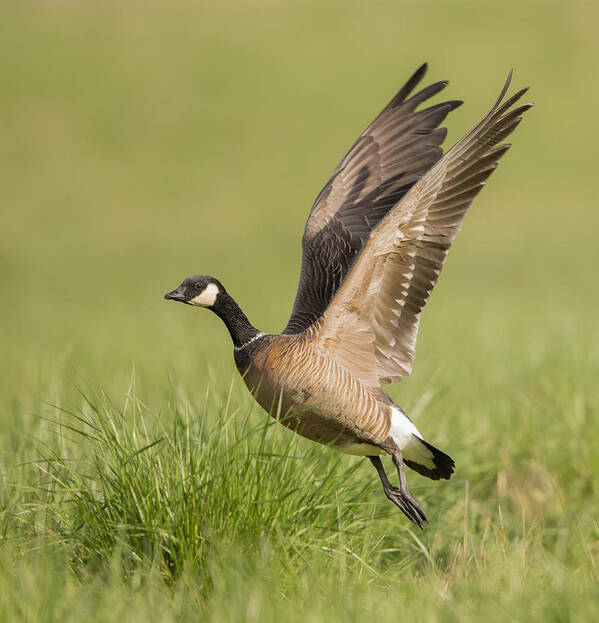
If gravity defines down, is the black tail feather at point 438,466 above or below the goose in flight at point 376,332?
below

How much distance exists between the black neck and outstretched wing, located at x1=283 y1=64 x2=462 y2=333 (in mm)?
947

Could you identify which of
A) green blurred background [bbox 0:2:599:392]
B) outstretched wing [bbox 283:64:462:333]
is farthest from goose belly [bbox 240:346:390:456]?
green blurred background [bbox 0:2:599:392]

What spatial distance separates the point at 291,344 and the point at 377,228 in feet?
2.63

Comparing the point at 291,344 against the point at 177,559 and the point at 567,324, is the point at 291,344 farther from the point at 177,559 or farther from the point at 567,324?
the point at 567,324

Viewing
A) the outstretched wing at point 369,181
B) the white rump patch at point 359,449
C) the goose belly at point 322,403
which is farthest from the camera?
the outstretched wing at point 369,181

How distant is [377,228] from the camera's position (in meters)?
4.80

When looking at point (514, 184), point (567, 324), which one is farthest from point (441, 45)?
point (567, 324)

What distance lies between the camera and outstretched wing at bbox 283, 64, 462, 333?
6.15m

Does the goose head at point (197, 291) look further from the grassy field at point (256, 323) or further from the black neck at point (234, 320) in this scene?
the grassy field at point (256, 323)

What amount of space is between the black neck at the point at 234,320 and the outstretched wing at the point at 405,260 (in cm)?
37

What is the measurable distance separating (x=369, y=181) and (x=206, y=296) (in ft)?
6.93

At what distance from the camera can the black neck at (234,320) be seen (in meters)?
5.07

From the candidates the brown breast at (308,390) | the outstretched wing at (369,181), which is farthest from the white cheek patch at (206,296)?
the outstretched wing at (369,181)

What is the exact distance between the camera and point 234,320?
5109 millimetres
